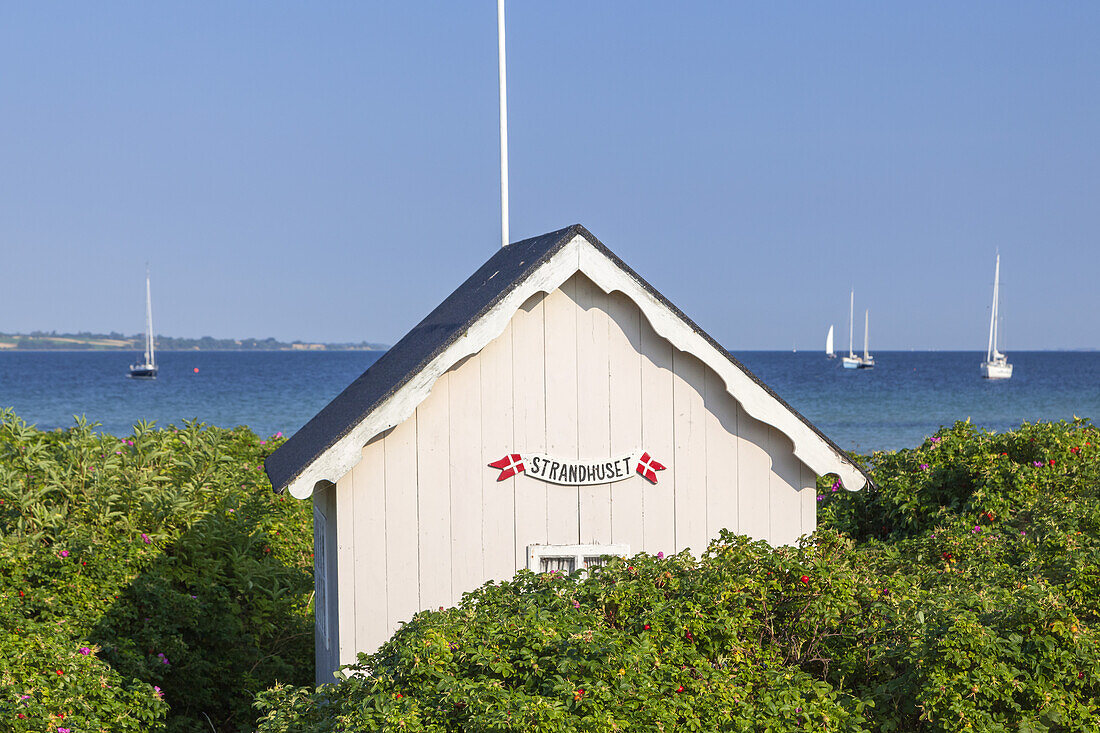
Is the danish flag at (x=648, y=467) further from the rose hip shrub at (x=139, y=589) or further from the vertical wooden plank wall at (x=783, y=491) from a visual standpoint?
the rose hip shrub at (x=139, y=589)

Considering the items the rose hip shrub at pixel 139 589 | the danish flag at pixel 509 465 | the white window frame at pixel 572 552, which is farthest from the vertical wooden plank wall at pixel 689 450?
the rose hip shrub at pixel 139 589

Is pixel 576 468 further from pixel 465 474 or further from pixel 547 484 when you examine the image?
pixel 465 474

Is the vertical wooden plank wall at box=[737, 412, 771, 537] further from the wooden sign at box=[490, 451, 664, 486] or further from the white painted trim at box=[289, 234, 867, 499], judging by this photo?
the wooden sign at box=[490, 451, 664, 486]

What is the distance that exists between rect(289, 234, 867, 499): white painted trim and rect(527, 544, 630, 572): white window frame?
152cm

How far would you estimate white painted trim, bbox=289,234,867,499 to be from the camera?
7.16m

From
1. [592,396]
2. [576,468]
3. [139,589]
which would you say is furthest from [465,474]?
[139,589]

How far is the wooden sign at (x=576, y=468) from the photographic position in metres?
7.73

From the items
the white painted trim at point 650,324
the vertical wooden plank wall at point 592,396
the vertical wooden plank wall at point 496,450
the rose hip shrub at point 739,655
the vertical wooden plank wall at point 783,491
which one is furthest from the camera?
the vertical wooden plank wall at point 783,491

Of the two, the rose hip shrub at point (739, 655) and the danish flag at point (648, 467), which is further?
the danish flag at point (648, 467)

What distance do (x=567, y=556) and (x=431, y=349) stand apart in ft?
6.47

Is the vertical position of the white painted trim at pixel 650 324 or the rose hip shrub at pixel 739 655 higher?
the white painted trim at pixel 650 324

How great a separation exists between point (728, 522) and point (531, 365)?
2085 millimetres

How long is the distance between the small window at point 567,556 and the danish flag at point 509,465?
60 centimetres

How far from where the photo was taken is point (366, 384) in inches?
344
